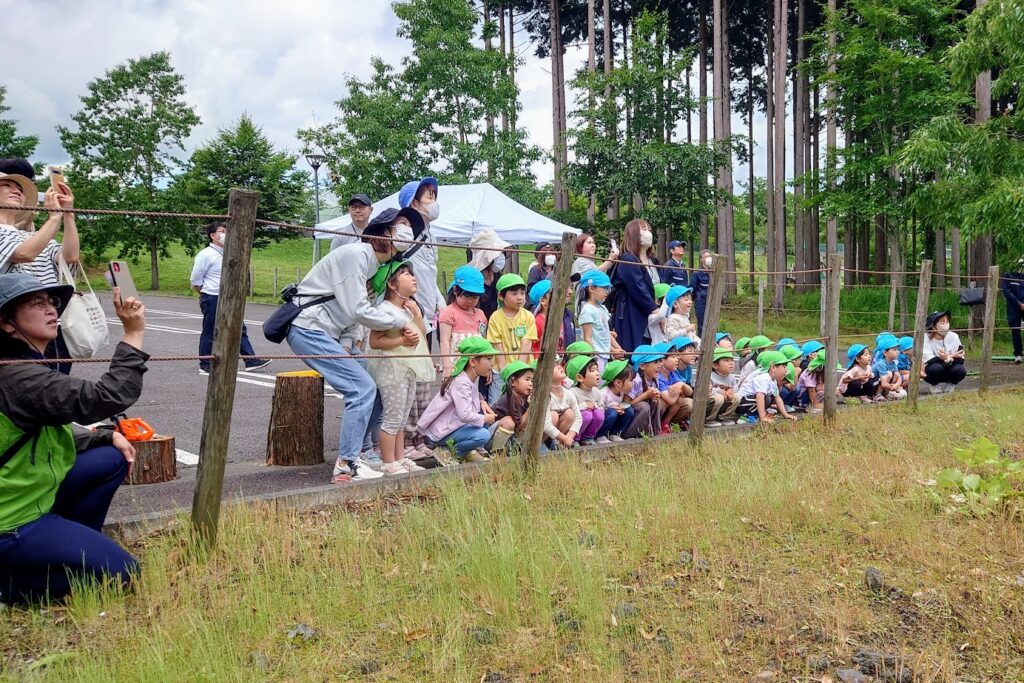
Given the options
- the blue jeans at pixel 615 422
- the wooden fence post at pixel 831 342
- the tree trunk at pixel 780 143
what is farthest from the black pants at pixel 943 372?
the tree trunk at pixel 780 143

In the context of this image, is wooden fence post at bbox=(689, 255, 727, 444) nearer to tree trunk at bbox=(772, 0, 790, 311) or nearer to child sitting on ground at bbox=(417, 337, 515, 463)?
child sitting on ground at bbox=(417, 337, 515, 463)

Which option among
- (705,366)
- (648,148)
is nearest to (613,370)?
(705,366)

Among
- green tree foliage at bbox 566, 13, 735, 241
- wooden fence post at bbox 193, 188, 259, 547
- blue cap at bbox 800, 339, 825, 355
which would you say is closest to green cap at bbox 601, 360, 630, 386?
blue cap at bbox 800, 339, 825, 355

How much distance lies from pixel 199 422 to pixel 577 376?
3.55 meters

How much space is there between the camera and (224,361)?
3998mm

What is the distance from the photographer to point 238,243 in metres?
3.95

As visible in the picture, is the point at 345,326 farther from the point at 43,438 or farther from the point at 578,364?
the point at 43,438

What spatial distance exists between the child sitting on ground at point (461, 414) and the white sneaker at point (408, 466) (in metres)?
0.25

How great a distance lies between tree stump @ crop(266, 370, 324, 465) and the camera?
5996 mm

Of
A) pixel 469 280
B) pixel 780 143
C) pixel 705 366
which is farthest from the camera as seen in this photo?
pixel 780 143

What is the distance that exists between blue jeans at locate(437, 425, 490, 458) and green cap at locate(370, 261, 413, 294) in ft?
3.66

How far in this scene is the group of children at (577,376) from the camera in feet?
19.5

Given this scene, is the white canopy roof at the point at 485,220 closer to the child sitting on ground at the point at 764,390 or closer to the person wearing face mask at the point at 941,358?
the person wearing face mask at the point at 941,358

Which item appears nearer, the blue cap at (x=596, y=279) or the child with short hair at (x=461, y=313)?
the child with short hair at (x=461, y=313)
